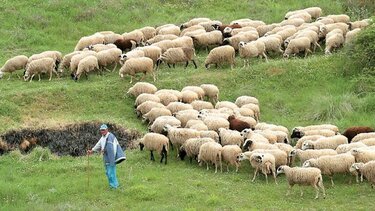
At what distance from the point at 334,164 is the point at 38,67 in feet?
42.2

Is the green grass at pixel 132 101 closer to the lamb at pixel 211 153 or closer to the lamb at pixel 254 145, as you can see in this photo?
the lamb at pixel 211 153

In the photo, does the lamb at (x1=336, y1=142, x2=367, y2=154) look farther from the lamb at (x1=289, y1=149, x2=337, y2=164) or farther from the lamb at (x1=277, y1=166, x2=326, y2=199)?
the lamb at (x1=277, y1=166, x2=326, y2=199)

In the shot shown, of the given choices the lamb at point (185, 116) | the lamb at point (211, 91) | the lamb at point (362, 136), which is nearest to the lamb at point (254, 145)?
the lamb at point (362, 136)

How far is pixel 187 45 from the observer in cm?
2825

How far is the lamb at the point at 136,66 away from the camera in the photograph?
83.4 ft

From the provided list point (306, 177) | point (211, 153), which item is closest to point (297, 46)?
point (211, 153)

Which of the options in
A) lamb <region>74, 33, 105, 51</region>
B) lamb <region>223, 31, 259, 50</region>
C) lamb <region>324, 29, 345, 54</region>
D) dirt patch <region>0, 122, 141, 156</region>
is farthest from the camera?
lamb <region>74, 33, 105, 51</region>

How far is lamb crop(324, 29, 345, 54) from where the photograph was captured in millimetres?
27736

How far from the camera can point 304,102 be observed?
24.6m

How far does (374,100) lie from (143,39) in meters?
11.2

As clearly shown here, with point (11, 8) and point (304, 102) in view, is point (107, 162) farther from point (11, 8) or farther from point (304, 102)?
point (11, 8)

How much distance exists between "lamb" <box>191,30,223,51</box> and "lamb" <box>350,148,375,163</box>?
12.2 meters

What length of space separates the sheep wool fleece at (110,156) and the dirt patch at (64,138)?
320cm

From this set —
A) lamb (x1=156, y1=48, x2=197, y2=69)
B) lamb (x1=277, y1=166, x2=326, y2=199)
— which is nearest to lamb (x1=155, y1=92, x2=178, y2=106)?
lamb (x1=156, y1=48, x2=197, y2=69)
